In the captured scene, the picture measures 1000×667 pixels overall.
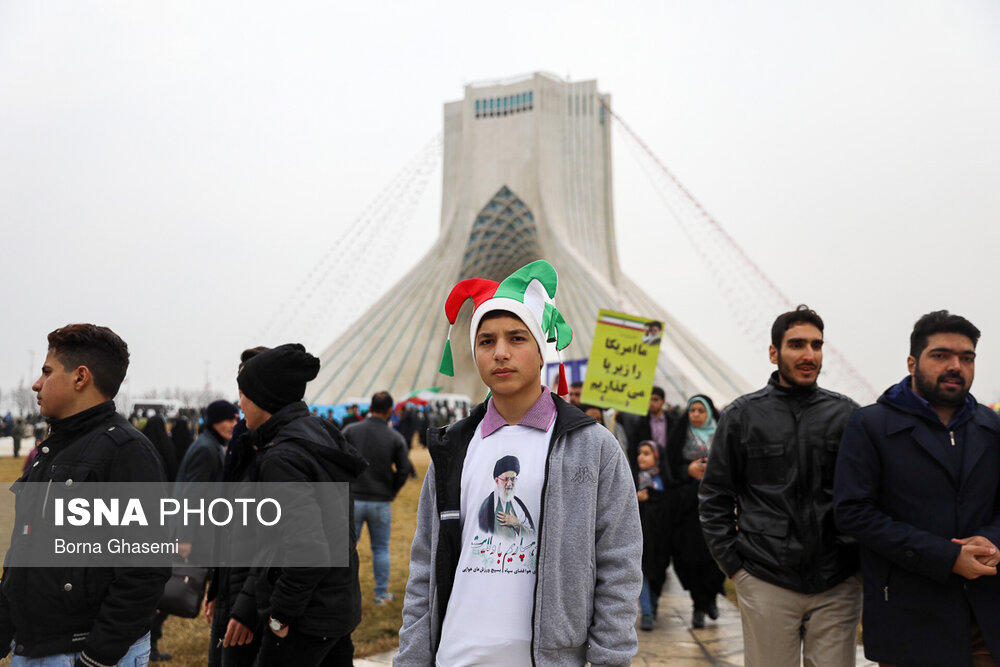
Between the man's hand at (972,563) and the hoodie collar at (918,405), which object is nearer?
the man's hand at (972,563)

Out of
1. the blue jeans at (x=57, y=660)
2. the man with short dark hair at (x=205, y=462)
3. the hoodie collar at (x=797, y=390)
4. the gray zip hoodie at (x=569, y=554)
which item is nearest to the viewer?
the gray zip hoodie at (x=569, y=554)

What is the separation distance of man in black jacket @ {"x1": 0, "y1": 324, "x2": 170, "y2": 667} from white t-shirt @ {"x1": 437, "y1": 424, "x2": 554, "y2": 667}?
1.04 m

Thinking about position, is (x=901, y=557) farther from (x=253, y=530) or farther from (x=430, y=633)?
(x=253, y=530)

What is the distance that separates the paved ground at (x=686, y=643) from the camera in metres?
4.21

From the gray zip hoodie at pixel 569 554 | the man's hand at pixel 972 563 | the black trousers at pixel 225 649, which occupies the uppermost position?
the gray zip hoodie at pixel 569 554

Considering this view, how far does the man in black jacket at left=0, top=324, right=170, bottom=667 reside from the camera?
2.15 m

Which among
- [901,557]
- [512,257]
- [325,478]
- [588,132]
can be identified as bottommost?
[901,557]

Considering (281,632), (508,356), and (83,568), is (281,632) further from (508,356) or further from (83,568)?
(508,356)

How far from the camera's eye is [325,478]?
2.49m

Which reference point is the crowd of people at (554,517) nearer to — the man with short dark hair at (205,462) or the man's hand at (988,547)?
the man's hand at (988,547)

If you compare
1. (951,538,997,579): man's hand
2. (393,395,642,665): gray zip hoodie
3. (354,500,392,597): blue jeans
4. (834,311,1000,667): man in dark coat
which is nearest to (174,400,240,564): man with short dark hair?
(354,500,392,597): blue jeans

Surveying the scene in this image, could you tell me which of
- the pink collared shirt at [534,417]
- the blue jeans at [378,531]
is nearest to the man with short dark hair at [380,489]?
the blue jeans at [378,531]

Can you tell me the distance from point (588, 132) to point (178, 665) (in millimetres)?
28047

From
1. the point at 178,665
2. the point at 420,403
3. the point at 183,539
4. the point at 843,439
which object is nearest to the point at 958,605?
the point at 843,439
